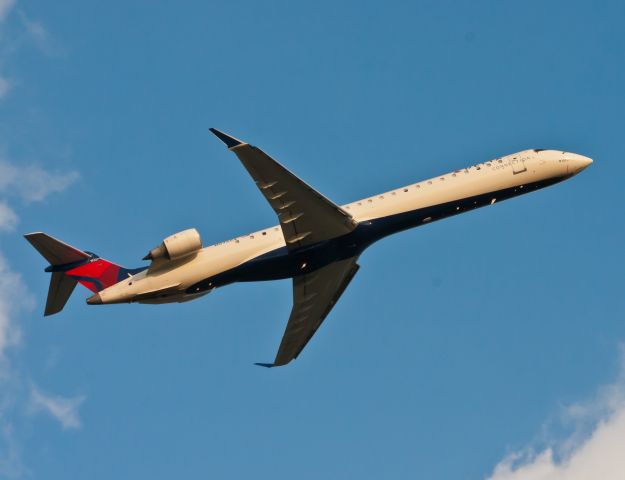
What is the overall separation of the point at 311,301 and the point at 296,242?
6.48 metres

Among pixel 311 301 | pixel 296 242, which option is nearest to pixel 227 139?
pixel 296 242

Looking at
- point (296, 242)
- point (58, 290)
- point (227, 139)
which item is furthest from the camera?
point (58, 290)

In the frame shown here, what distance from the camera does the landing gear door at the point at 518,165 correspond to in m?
54.5

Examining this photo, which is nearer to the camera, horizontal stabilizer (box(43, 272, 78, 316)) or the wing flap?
horizontal stabilizer (box(43, 272, 78, 316))

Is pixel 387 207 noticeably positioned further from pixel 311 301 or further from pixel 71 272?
pixel 71 272

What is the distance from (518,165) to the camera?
54.6m

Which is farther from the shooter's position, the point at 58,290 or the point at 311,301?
the point at 311,301

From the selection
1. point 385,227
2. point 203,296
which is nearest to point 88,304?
point 203,296

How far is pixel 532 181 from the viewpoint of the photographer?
180 feet

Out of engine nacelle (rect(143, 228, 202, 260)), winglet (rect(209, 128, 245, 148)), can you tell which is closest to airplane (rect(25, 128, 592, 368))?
engine nacelle (rect(143, 228, 202, 260))

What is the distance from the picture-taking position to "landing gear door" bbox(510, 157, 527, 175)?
54.5 metres

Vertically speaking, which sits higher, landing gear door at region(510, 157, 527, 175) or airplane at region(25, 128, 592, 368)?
landing gear door at region(510, 157, 527, 175)

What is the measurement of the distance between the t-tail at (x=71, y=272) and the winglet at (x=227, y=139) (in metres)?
10.6

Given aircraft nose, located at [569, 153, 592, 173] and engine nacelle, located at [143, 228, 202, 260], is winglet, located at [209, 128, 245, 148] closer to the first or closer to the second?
engine nacelle, located at [143, 228, 202, 260]
